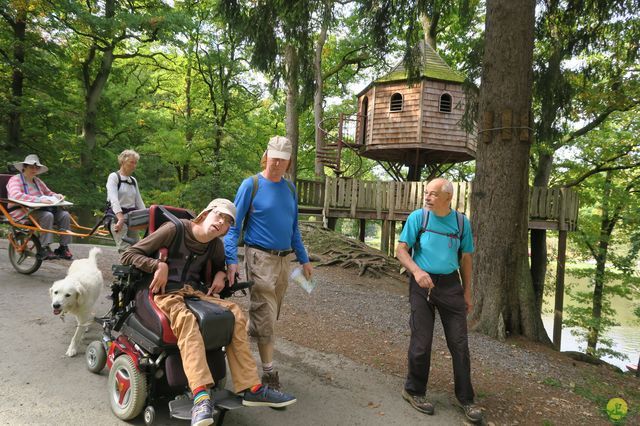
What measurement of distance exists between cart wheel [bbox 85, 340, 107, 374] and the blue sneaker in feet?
4.99

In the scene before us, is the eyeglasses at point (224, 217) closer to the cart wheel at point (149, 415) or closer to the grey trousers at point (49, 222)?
the cart wheel at point (149, 415)

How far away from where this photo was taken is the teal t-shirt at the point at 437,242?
3.54m

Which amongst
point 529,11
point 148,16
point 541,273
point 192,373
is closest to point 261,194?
point 192,373

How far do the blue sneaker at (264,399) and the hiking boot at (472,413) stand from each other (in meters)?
1.56

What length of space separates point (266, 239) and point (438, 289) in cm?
149

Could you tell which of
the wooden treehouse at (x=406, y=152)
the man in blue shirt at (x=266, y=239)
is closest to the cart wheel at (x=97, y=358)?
the man in blue shirt at (x=266, y=239)

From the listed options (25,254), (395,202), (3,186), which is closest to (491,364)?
(25,254)

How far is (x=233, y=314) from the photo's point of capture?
2893mm

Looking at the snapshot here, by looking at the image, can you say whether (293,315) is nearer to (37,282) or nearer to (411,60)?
(37,282)

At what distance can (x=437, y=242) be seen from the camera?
11.6 feet

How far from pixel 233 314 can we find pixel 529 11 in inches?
238

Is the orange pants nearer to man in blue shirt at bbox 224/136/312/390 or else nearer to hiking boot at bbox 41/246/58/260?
man in blue shirt at bbox 224/136/312/390

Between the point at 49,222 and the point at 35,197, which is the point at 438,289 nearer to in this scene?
the point at 49,222

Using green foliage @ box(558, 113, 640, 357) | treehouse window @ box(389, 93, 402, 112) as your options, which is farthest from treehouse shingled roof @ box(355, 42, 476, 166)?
green foliage @ box(558, 113, 640, 357)
